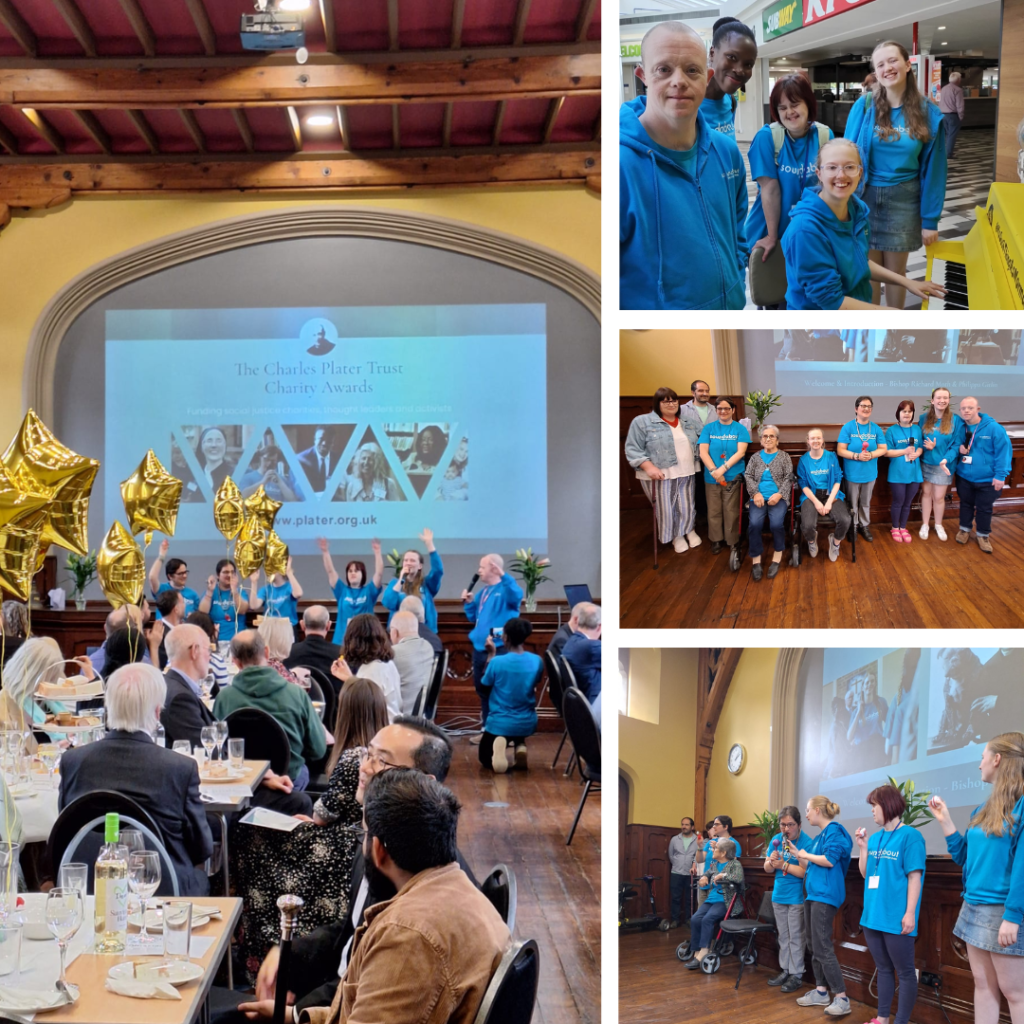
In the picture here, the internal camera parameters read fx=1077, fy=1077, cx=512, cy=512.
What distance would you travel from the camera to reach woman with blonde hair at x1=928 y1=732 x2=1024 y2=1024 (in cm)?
127

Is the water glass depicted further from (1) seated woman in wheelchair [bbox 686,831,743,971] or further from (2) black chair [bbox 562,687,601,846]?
(2) black chair [bbox 562,687,601,846]

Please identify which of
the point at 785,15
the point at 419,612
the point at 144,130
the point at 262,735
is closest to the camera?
the point at 785,15

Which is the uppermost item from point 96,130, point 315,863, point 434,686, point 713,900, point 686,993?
point 96,130

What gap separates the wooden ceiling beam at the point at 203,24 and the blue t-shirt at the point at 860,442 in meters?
7.68

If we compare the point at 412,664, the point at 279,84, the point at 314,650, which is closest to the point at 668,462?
the point at 412,664

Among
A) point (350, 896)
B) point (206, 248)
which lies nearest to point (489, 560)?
Answer: point (206, 248)

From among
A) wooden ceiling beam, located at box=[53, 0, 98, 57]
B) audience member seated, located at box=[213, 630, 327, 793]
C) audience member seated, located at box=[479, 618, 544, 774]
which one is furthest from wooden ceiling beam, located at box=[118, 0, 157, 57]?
audience member seated, located at box=[213, 630, 327, 793]

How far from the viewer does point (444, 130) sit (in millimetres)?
10062

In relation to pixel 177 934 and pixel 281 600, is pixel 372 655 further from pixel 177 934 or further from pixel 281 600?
pixel 281 600

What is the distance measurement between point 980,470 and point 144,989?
1.93 metres

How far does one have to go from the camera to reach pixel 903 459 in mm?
1241

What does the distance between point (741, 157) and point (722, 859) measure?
0.83 metres

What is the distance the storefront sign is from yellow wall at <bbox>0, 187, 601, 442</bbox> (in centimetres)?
937

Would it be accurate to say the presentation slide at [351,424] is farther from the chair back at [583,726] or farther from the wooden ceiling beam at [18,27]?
the chair back at [583,726]
